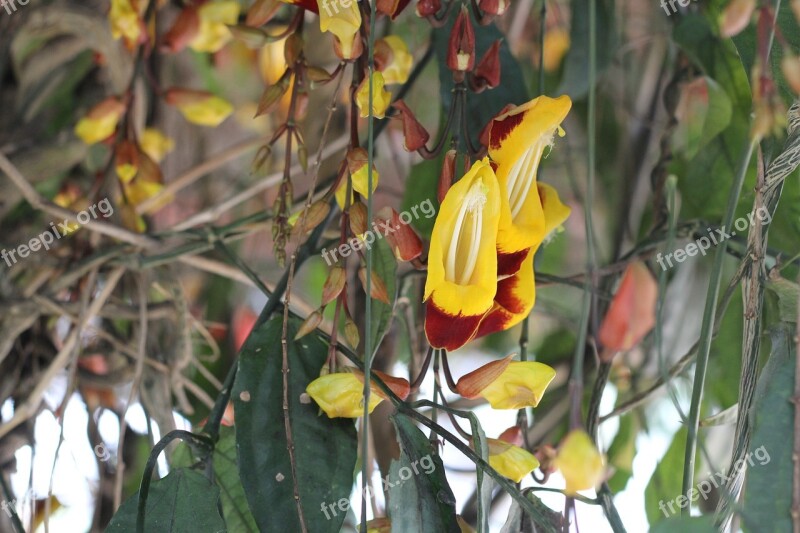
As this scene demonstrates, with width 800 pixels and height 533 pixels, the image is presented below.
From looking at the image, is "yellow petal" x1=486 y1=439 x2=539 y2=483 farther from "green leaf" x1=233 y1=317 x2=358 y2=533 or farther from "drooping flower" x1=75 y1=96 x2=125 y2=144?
"drooping flower" x1=75 y1=96 x2=125 y2=144

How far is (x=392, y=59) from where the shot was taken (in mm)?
473

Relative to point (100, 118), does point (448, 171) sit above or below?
below

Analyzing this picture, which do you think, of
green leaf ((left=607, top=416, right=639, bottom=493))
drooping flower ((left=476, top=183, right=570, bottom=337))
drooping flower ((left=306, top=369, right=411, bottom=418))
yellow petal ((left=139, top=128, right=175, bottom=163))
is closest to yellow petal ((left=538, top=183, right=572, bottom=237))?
drooping flower ((left=476, top=183, right=570, bottom=337))

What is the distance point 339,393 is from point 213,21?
383mm

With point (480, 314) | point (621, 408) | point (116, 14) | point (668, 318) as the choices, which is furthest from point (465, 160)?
point (668, 318)

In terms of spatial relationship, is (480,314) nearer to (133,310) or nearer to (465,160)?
(465,160)

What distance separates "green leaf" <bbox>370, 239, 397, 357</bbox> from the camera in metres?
0.45

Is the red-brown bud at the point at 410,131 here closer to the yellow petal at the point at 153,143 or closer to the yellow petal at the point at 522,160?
the yellow petal at the point at 522,160

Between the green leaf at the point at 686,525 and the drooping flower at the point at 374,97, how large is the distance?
222mm

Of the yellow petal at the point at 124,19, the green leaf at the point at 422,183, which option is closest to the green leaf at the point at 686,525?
the green leaf at the point at 422,183

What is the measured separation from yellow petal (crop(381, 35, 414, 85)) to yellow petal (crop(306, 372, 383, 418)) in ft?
0.58

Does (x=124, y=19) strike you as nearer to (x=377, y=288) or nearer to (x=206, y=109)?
(x=206, y=109)

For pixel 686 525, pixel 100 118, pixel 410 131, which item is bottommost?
pixel 686 525

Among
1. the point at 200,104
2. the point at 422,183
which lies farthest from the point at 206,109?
the point at 422,183
